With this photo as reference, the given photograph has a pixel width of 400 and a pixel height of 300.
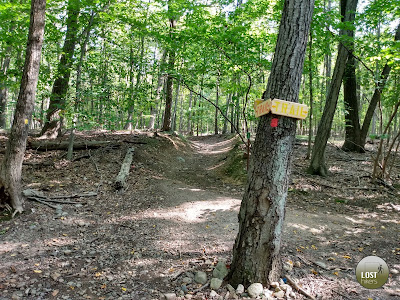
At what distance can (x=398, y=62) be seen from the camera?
6348 mm

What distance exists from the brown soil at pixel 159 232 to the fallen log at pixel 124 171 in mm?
197

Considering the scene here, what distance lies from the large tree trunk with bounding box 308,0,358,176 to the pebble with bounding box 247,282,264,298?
6.86 m

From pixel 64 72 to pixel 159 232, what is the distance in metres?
6.07

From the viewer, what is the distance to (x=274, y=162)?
290 centimetres

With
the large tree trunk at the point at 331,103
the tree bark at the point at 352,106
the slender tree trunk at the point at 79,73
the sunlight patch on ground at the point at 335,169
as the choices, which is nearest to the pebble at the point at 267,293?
the slender tree trunk at the point at 79,73

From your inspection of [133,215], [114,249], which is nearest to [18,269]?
[114,249]

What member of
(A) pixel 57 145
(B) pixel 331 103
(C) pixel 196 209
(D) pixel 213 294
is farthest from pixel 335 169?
(A) pixel 57 145

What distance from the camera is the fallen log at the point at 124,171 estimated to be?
23.9 feet

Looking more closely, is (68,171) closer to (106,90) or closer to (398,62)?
(106,90)

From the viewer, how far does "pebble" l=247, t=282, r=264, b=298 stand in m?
2.86

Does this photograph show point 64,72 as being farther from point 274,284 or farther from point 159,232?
point 274,284

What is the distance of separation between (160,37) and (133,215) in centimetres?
628

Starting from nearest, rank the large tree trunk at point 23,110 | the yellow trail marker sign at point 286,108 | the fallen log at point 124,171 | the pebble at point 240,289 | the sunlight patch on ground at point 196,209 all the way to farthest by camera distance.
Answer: the yellow trail marker sign at point 286,108 < the pebble at point 240,289 < the large tree trunk at point 23,110 < the sunlight patch on ground at point 196,209 < the fallen log at point 124,171

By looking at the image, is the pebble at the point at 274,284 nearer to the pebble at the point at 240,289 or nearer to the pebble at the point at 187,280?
the pebble at the point at 240,289
